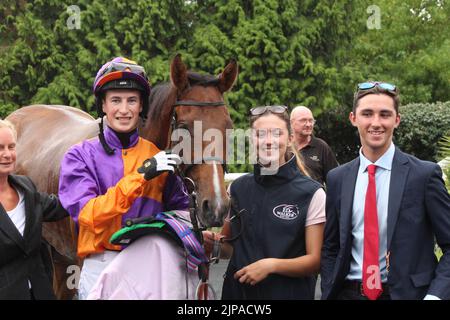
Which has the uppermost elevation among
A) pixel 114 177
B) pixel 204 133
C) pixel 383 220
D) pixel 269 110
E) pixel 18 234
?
pixel 269 110

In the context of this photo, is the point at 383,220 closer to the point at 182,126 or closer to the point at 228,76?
the point at 182,126

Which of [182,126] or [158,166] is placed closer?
[158,166]

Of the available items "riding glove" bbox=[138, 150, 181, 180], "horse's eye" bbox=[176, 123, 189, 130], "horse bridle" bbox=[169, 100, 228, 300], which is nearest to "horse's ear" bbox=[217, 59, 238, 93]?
"horse bridle" bbox=[169, 100, 228, 300]

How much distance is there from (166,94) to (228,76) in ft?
1.19

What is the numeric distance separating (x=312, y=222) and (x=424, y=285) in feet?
2.02

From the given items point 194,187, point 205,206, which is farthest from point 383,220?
point 194,187

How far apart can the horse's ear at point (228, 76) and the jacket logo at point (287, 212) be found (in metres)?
0.81

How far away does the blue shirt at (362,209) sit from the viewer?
2737 millimetres

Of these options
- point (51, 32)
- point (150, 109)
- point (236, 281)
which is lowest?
point (236, 281)

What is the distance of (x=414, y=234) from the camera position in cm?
266

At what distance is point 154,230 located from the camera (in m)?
2.83

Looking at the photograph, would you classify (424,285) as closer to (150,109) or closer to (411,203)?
(411,203)

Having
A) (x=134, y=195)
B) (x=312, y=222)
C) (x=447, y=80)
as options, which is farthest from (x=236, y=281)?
(x=447, y=80)

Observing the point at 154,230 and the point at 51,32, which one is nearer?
the point at 154,230
